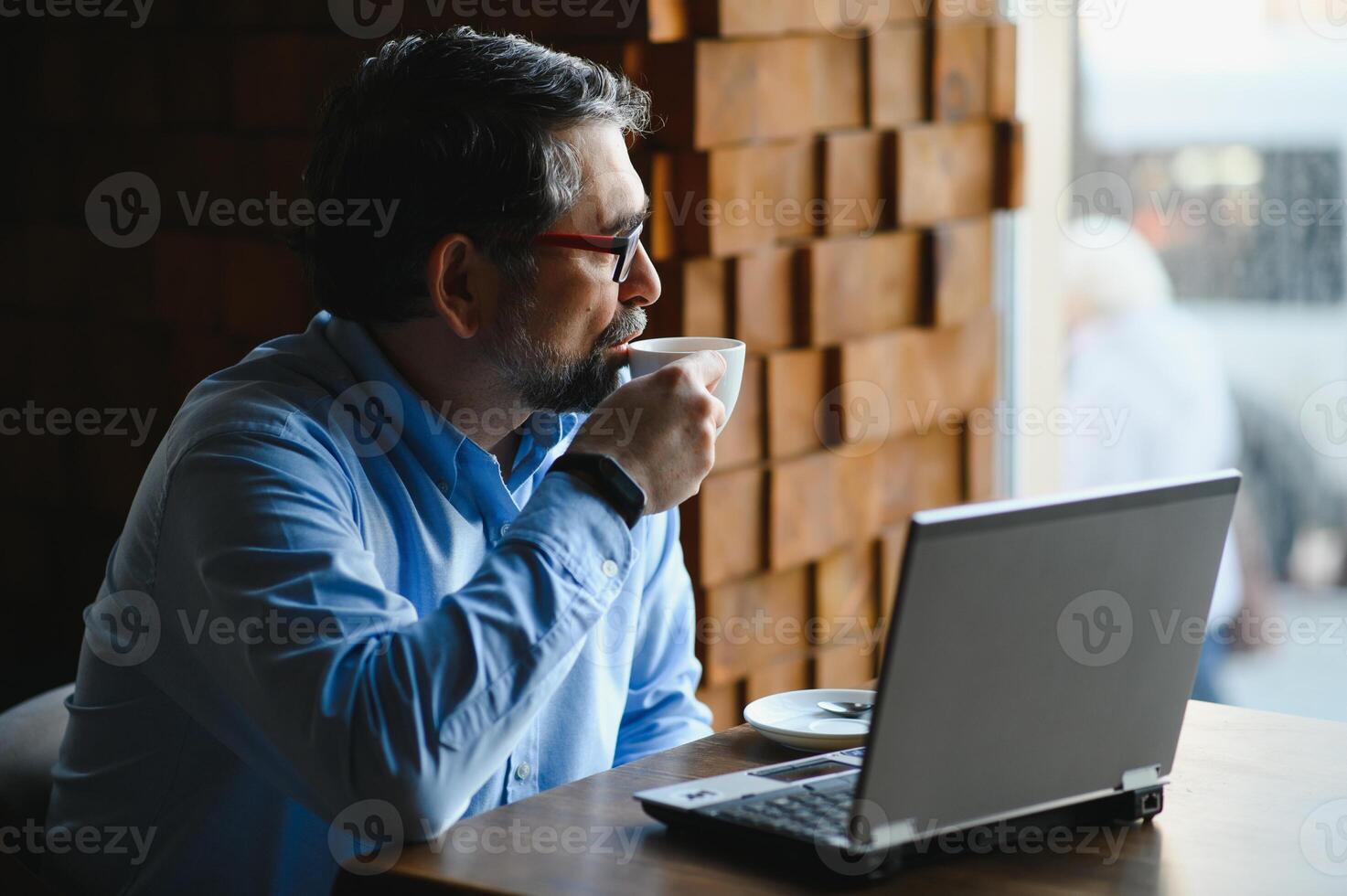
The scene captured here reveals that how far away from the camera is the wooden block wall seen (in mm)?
2088

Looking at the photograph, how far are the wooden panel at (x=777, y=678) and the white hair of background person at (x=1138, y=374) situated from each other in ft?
2.52

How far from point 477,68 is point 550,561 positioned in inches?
22.0

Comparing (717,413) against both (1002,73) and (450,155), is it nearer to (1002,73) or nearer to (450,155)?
(450,155)

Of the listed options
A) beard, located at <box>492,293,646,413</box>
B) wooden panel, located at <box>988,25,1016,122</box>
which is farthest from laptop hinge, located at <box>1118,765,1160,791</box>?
wooden panel, located at <box>988,25,1016,122</box>

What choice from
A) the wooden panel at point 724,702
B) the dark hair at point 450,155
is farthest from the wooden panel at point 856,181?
the dark hair at point 450,155

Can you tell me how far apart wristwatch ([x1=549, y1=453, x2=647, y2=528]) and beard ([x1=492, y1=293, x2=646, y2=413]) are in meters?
0.22

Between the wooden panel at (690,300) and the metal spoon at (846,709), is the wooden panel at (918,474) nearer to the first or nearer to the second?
the wooden panel at (690,300)

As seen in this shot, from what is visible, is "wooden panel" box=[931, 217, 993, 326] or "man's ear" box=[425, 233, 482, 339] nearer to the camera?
"man's ear" box=[425, 233, 482, 339]

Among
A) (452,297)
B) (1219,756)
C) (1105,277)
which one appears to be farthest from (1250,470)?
(452,297)

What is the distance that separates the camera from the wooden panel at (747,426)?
7.22ft

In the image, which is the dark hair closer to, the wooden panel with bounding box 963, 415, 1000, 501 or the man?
the man

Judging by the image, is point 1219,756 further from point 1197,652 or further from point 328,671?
point 328,671

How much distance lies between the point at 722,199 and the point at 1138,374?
1120mm

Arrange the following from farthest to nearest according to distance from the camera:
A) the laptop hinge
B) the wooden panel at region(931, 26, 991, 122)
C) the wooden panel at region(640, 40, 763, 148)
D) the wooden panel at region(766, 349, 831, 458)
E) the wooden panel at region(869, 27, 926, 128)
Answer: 1. the wooden panel at region(931, 26, 991, 122)
2. the wooden panel at region(869, 27, 926, 128)
3. the wooden panel at region(766, 349, 831, 458)
4. the wooden panel at region(640, 40, 763, 148)
5. the laptop hinge
